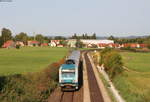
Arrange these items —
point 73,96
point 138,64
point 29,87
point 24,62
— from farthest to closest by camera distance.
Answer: point 138,64
point 24,62
point 29,87
point 73,96

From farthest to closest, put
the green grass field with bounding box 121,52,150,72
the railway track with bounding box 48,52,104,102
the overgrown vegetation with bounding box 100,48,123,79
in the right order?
the green grass field with bounding box 121,52,150,72, the overgrown vegetation with bounding box 100,48,123,79, the railway track with bounding box 48,52,104,102

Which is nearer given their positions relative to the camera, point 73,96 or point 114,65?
point 73,96

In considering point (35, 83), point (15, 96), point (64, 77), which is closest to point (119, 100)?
point (64, 77)

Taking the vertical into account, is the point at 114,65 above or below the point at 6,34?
below

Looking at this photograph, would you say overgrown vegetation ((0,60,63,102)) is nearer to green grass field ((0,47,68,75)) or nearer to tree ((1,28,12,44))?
green grass field ((0,47,68,75))

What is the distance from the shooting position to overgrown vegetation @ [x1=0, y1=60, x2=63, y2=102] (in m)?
20.6

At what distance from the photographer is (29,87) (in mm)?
25109

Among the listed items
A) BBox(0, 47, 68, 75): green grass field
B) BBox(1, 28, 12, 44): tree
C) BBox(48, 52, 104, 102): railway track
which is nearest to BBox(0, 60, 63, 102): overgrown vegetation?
BBox(48, 52, 104, 102): railway track

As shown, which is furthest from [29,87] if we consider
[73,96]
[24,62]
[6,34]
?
[6,34]

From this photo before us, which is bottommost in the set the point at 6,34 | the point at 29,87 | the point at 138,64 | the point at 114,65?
the point at 138,64

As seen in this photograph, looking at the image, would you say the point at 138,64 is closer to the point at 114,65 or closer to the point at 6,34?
the point at 114,65

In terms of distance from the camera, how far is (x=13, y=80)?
26422mm

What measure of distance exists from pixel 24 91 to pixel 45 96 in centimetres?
217

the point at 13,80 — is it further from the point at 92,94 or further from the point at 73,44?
the point at 73,44
